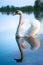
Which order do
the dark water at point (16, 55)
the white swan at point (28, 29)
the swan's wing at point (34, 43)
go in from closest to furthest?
the dark water at point (16, 55) < the swan's wing at point (34, 43) < the white swan at point (28, 29)

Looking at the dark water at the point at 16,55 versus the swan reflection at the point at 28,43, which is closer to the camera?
the dark water at the point at 16,55

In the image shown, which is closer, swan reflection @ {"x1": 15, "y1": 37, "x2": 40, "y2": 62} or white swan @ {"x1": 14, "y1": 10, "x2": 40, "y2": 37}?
swan reflection @ {"x1": 15, "y1": 37, "x2": 40, "y2": 62}

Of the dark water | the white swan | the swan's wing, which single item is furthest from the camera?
the white swan

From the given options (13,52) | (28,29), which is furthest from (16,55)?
(28,29)

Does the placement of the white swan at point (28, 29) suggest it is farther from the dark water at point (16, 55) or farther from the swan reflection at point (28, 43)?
the dark water at point (16, 55)

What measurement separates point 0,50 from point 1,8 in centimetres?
177

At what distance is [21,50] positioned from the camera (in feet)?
9.89

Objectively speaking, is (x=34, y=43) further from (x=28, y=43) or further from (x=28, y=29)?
(x=28, y=29)

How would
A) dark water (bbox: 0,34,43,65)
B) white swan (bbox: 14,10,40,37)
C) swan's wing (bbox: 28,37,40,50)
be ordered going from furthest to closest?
white swan (bbox: 14,10,40,37)
swan's wing (bbox: 28,37,40,50)
dark water (bbox: 0,34,43,65)

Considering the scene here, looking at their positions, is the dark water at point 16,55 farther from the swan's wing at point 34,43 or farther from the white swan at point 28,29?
the white swan at point 28,29

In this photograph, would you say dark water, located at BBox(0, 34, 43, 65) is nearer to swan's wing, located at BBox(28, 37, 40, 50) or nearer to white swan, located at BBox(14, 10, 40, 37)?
swan's wing, located at BBox(28, 37, 40, 50)

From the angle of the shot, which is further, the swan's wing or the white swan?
the white swan

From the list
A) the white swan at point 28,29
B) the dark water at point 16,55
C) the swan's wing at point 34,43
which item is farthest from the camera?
the white swan at point 28,29

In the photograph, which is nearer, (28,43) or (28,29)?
(28,43)
